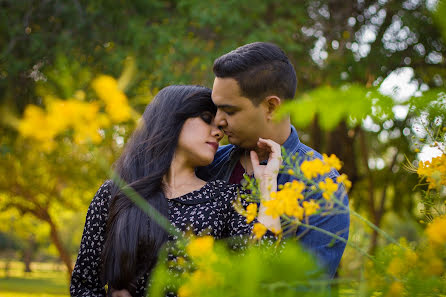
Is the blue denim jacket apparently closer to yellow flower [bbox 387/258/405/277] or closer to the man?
the man

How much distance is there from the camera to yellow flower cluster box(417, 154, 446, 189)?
116cm

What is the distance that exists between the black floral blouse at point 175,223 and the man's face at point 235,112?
0.34m

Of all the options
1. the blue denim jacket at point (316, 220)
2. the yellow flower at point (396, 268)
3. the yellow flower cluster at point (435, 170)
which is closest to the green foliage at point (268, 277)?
the yellow flower at point (396, 268)

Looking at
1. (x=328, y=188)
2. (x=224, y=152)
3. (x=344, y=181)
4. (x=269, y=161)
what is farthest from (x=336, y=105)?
(x=224, y=152)

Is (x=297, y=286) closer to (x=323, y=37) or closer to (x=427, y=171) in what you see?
(x=427, y=171)

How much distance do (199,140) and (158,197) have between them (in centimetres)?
36

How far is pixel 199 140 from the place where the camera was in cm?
242

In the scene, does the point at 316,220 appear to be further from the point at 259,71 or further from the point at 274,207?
the point at 274,207

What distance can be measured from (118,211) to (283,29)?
19.4 feet

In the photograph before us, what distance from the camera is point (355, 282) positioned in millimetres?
801

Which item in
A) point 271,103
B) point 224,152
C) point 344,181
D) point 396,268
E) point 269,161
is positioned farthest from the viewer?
point 224,152

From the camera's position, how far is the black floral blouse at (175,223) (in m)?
2.25

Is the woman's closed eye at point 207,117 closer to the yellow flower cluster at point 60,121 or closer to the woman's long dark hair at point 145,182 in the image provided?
the woman's long dark hair at point 145,182

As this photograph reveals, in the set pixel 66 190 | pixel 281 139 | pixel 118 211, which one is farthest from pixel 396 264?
pixel 66 190
